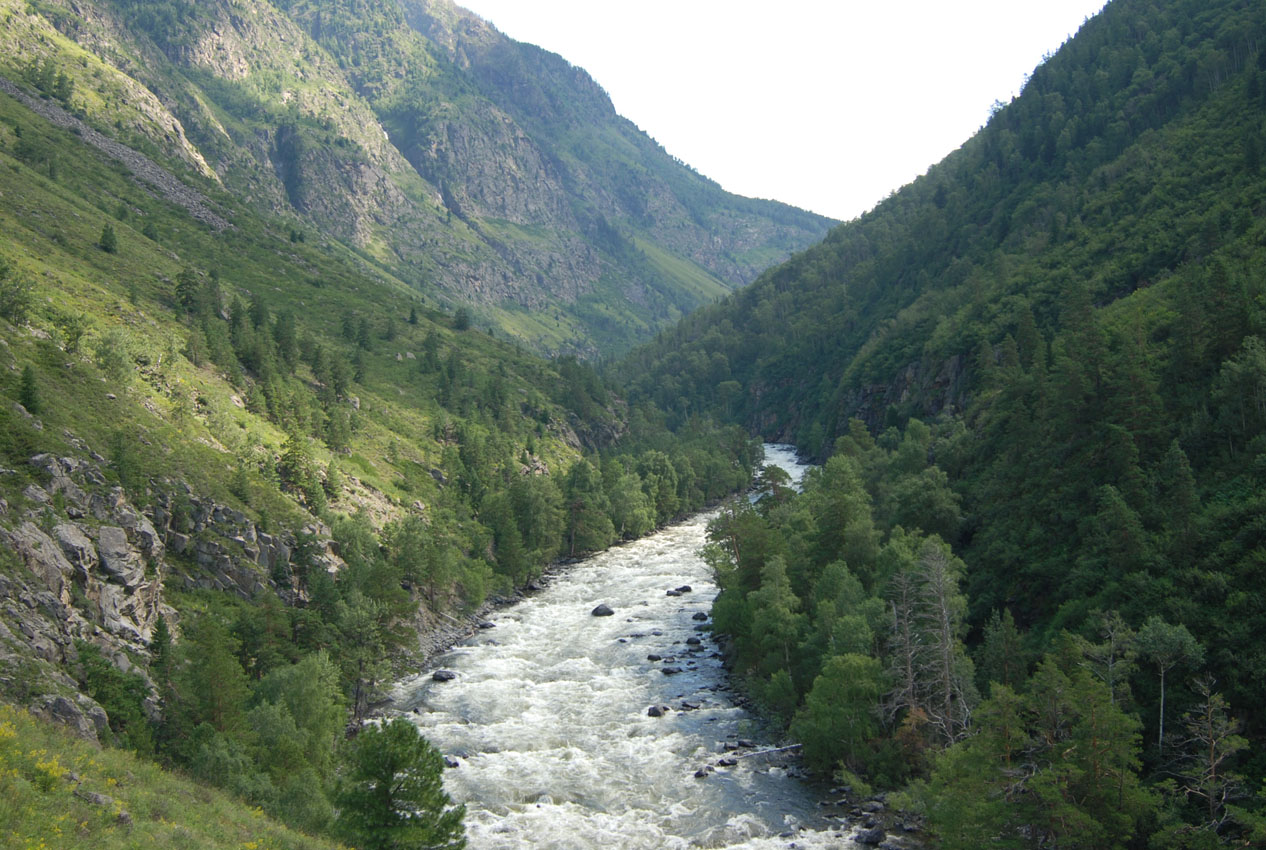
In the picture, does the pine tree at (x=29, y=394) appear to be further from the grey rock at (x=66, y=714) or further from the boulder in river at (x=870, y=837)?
the boulder in river at (x=870, y=837)

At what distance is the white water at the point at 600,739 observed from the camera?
49.8 metres

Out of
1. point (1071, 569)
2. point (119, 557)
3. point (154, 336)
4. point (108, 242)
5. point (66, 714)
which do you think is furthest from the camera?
point (108, 242)

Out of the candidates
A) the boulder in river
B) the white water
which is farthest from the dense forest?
the white water

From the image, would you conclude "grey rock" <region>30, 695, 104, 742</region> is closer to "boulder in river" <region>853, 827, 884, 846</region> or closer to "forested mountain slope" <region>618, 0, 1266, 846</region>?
"boulder in river" <region>853, 827, 884, 846</region>

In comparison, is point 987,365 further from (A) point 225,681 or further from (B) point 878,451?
(A) point 225,681

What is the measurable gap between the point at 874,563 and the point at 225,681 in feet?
189

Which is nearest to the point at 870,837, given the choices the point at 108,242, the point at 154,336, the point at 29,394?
the point at 29,394

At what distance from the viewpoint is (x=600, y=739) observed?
63.2 meters

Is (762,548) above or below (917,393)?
below

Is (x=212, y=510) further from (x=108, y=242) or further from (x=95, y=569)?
(x=108, y=242)

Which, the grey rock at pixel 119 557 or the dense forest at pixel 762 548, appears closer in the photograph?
the dense forest at pixel 762 548

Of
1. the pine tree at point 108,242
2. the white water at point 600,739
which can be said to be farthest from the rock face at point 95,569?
the pine tree at point 108,242

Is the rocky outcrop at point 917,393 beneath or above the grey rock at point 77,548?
above

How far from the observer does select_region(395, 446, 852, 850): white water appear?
163 feet
